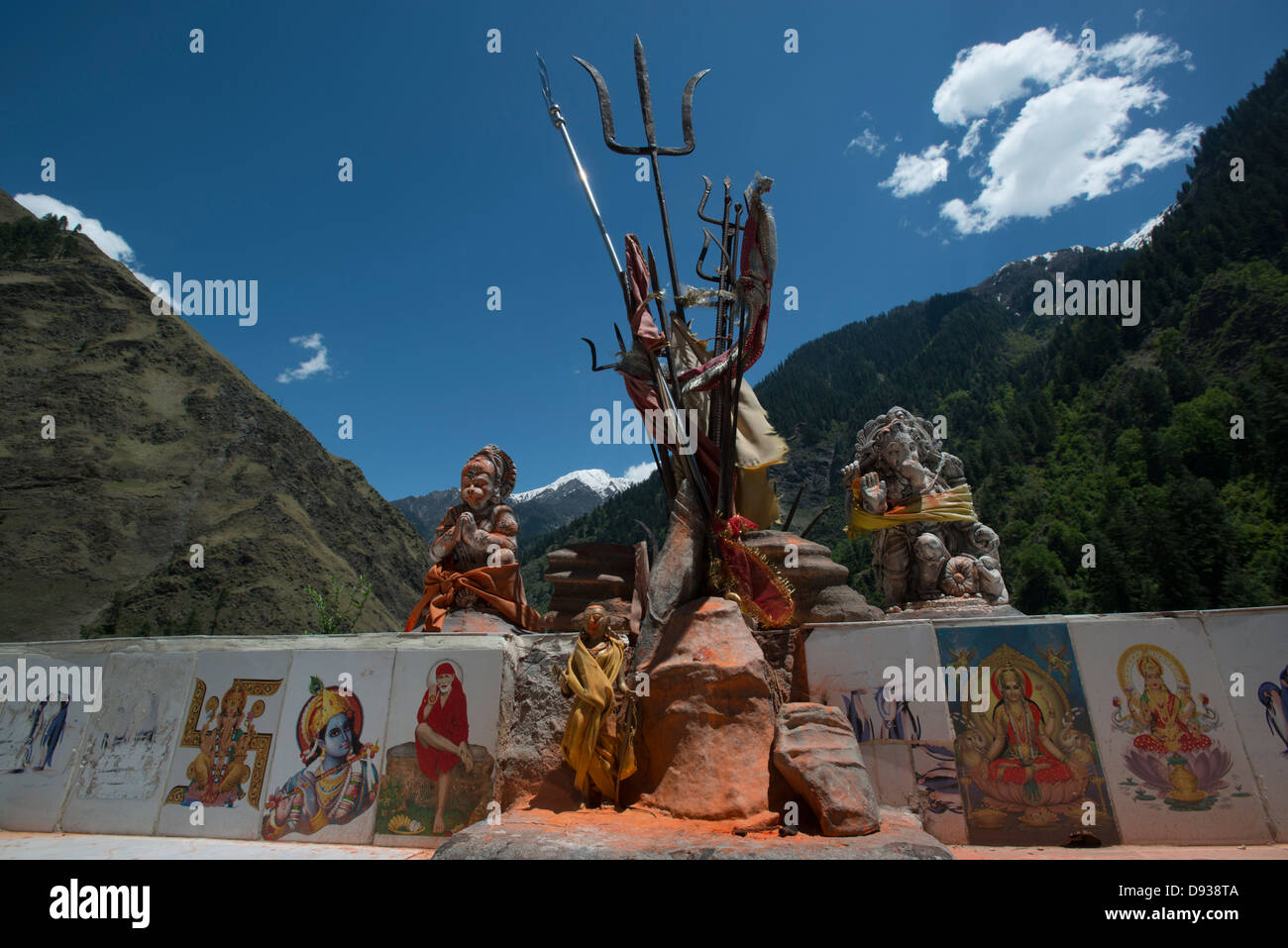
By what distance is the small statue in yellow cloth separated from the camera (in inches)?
201

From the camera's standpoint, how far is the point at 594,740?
16.8ft

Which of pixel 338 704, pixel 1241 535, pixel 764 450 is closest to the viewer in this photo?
pixel 338 704

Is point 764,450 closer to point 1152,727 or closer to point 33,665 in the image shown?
point 1152,727

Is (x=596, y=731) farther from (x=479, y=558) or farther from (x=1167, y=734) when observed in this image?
(x=1167, y=734)

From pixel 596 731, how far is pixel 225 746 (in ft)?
12.5

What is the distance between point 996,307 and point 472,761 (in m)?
163

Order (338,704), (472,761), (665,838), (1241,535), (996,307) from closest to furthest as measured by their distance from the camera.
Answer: (665,838) → (472,761) → (338,704) → (1241,535) → (996,307)

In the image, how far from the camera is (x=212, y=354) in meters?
85.8

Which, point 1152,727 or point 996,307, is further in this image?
point 996,307

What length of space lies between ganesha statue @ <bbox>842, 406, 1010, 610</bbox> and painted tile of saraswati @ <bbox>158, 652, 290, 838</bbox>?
625 centimetres

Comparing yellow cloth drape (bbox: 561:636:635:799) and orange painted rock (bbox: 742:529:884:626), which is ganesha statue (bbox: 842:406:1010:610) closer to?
orange painted rock (bbox: 742:529:884:626)

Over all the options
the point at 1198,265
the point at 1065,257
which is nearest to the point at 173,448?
the point at 1198,265

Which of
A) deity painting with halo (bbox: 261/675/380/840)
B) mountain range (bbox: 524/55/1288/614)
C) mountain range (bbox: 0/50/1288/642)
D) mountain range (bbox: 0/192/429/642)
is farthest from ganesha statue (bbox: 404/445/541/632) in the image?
mountain range (bbox: 0/192/429/642)

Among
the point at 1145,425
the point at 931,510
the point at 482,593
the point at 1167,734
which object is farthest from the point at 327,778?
the point at 1145,425
